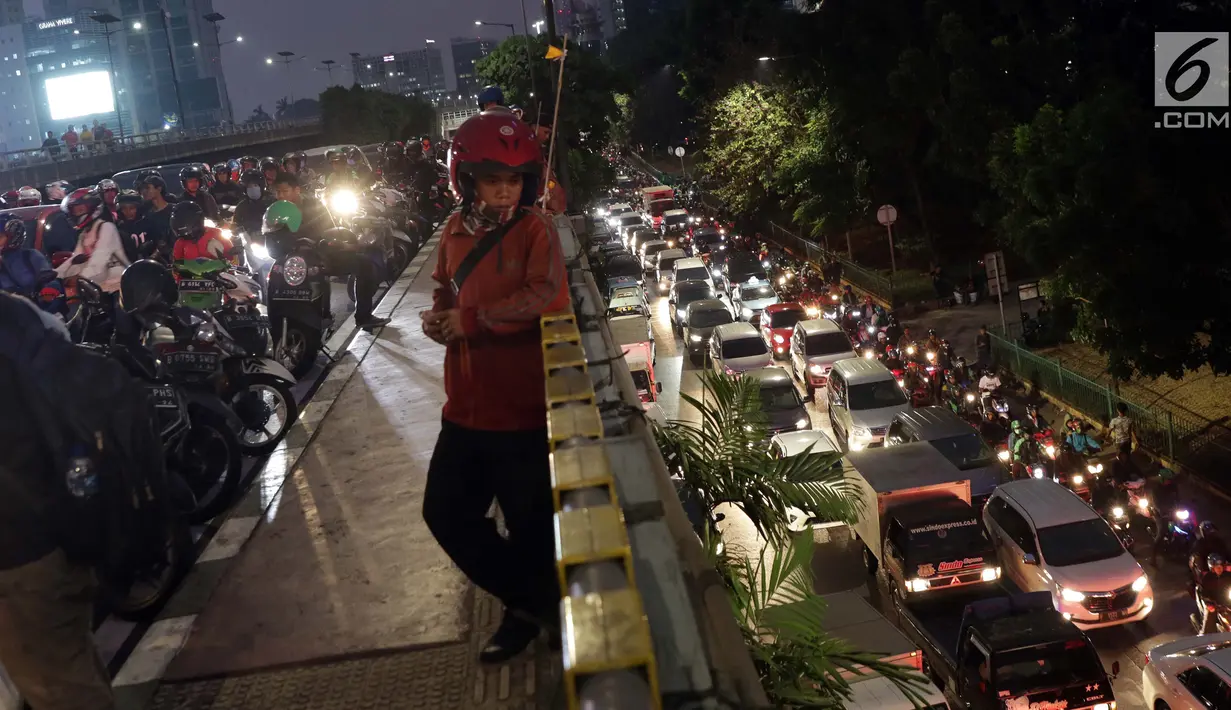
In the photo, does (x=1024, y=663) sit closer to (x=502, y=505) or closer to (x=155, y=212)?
(x=502, y=505)

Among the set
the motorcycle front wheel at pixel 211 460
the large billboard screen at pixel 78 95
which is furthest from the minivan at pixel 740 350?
the large billboard screen at pixel 78 95

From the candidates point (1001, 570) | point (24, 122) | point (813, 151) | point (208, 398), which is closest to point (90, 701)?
point (208, 398)

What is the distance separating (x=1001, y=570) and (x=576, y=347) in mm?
11796

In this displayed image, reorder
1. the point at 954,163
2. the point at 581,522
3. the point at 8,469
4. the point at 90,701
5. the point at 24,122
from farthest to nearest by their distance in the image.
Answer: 1. the point at 24,122
2. the point at 954,163
3. the point at 90,701
4. the point at 8,469
5. the point at 581,522

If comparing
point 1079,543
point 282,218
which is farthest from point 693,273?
point 282,218

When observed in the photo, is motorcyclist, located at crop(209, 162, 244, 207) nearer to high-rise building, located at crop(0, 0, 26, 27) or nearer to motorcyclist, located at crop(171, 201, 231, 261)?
motorcyclist, located at crop(171, 201, 231, 261)

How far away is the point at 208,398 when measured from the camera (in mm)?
7727

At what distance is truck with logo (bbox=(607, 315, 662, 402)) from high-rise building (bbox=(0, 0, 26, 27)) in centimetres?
19293

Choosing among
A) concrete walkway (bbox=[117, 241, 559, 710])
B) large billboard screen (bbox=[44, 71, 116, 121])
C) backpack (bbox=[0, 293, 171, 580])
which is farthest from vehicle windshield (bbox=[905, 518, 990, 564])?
large billboard screen (bbox=[44, 71, 116, 121])

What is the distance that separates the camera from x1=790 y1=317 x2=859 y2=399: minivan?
76.0ft

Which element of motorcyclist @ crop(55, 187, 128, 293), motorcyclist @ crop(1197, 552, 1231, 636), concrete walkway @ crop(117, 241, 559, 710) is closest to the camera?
concrete walkway @ crop(117, 241, 559, 710)

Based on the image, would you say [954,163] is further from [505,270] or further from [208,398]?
[505,270]

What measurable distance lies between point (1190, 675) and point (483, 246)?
8766 mm

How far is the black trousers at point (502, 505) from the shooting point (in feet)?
13.6
